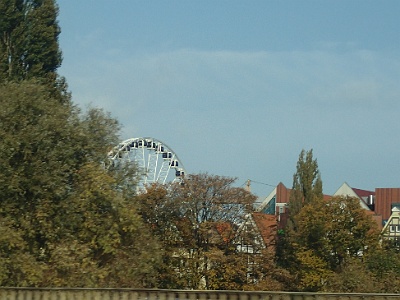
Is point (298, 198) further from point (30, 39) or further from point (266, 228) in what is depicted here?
point (30, 39)

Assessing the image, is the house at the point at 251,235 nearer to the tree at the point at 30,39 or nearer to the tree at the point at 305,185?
the tree at the point at 305,185

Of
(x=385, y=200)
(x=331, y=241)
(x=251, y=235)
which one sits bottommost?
(x=331, y=241)

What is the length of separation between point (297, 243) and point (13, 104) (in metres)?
64.9

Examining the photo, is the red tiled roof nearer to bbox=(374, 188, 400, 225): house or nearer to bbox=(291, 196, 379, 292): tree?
bbox=(374, 188, 400, 225): house

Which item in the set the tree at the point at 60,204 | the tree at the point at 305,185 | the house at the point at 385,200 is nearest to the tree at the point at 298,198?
the tree at the point at 305,185

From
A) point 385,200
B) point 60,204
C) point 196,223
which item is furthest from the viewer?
point 385,200

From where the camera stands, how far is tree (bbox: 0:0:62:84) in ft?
166

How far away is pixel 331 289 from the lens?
83.6m

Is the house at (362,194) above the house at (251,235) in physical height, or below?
above

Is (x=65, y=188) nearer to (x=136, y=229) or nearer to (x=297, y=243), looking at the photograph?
(x=136, y=229)

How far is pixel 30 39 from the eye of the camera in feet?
170

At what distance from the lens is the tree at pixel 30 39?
166 ft

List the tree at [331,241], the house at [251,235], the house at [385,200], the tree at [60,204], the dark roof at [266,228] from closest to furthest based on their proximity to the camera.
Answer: the tree at [60,204] < the house at [251,235] < the tree at [331,241] < the dark roof at [266,228] < the house at [385,200]

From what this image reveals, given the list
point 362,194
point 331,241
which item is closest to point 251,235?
point 331,241
